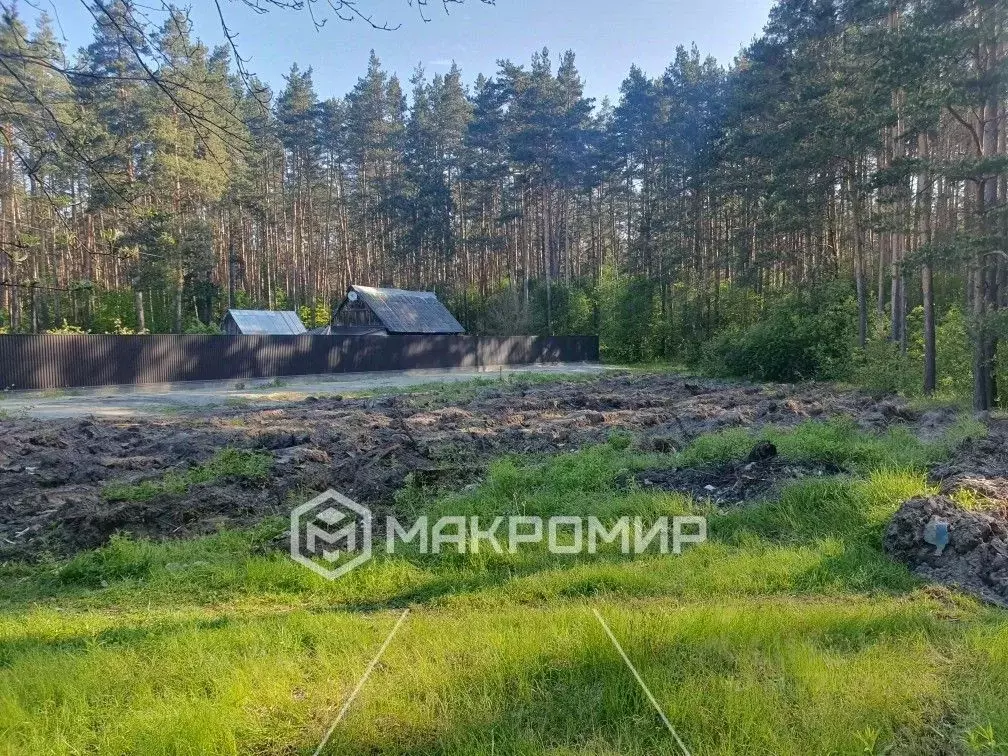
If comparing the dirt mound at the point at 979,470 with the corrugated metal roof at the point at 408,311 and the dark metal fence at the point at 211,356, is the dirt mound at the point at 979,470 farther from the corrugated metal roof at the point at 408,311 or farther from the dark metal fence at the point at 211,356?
the corrugated metal roof at the point at 408,311

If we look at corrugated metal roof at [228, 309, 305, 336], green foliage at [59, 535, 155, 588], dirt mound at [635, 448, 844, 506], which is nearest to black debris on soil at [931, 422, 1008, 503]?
dirt mound at [635, 448, 844, 506]

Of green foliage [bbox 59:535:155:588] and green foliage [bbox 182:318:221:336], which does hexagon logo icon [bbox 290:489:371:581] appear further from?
green foliage [bbox 182:318:221:336]

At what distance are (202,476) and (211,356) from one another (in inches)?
725

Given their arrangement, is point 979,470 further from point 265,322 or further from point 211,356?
point 265,322

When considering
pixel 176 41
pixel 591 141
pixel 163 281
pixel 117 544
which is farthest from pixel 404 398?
pixel 591 141

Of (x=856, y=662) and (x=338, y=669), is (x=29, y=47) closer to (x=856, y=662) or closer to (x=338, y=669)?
(x=338, y=669)

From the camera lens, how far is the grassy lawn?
2.49 meters

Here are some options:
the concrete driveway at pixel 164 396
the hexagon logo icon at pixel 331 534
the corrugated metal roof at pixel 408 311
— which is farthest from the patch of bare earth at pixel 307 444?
the corrugated metal roof at pixel 408 311

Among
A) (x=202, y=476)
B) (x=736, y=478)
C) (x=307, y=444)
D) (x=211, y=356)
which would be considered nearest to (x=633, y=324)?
(x=211, y=356)

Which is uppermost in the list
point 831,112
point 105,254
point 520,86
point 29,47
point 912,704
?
point 520,86

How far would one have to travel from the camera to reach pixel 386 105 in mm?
50406

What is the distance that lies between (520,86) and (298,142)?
55.0 ft

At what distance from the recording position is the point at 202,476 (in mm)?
7746

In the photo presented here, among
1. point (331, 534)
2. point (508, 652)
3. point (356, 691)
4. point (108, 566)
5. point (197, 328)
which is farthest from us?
point (197, 328)
